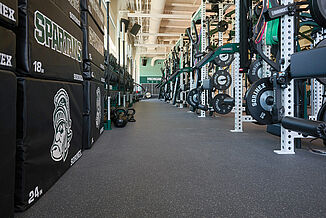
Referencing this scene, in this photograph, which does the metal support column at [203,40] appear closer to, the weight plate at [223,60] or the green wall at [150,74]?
the weight plate at [223,60]

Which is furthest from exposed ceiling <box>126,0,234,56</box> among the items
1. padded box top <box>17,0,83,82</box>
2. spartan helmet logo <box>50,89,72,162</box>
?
spartan helmet logo <box>50,89,72,162</box>

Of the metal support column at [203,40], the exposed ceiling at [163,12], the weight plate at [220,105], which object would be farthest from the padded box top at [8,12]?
the exposed ceiling at [163,12]

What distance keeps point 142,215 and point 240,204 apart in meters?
0.49

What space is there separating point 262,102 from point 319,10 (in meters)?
1.04

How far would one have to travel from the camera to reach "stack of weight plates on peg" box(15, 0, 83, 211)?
1024 mm

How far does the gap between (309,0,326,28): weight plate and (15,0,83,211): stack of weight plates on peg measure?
167 cm

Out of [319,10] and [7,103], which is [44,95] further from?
[319,10]

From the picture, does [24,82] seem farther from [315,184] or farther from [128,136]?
[128,136]

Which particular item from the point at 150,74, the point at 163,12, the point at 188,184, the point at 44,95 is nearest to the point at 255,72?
the point at 188,184

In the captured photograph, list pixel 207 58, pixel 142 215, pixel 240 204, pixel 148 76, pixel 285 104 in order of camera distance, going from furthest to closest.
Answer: pixel 148 76 < pixel 207 58 < pixel 285 104 < pixel 240 204 < pixel 142 215

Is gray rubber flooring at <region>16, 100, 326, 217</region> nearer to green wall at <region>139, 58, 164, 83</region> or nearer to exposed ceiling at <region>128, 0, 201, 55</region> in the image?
exposed ceiling at <region>128, 0, 201, 55</region>

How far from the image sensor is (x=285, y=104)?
2.13 metres

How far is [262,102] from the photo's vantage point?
2.32 meters

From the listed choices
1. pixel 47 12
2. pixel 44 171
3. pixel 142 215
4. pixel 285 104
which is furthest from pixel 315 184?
pixel 47 12
